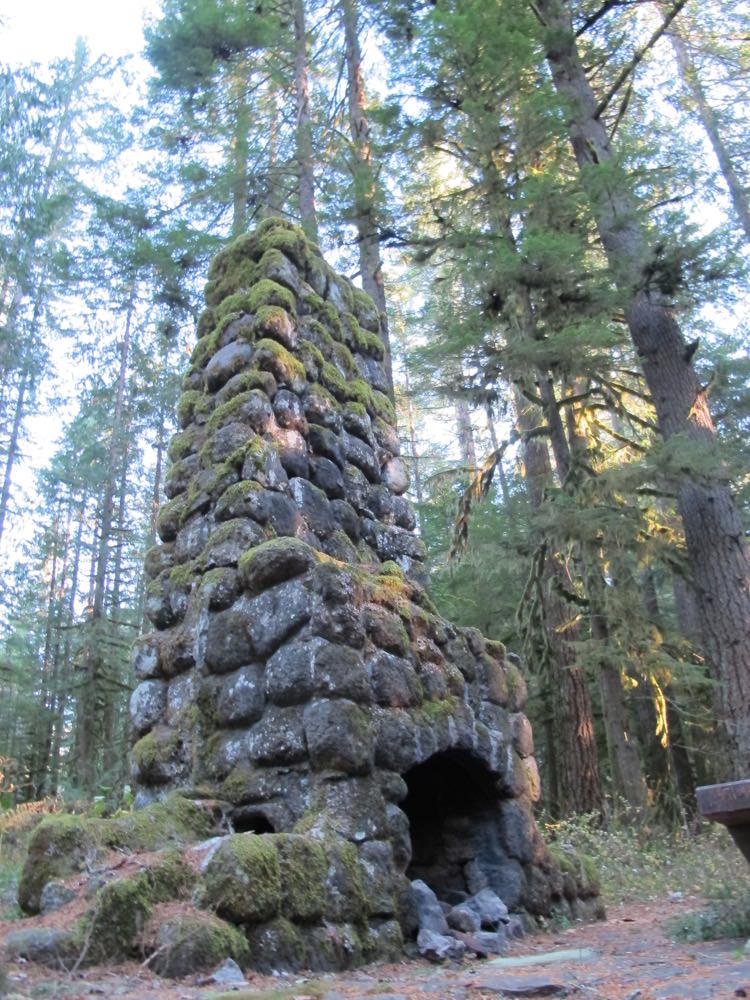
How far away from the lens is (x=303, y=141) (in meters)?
11.7

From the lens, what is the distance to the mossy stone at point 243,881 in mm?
3467

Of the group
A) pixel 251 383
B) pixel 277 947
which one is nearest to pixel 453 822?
pixel 277 947

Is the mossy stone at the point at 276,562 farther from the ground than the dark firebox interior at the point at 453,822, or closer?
farther from the ground

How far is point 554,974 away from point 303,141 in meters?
11.0

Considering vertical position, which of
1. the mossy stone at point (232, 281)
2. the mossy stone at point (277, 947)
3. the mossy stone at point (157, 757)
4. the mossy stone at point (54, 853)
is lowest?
the mossy stone at point (277, 947)

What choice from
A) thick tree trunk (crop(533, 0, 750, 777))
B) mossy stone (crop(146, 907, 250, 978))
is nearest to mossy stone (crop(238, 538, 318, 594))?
mossy stone (crop(146, 907, 250, 978))

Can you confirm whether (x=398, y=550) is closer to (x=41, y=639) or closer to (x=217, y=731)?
(x=217, y=731)

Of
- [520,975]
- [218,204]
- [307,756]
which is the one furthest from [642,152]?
[520,975]

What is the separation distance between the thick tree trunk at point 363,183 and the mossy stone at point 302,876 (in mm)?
6326

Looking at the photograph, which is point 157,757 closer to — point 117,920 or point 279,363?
point 117,920

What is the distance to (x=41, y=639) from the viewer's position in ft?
85.0

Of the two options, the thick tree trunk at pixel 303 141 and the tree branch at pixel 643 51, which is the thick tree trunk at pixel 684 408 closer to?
the tree branch at pixel 643 51

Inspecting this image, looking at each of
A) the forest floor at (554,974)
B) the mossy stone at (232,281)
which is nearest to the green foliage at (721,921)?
the forest floor at (554,974)

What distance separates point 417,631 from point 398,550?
4.89 feet
